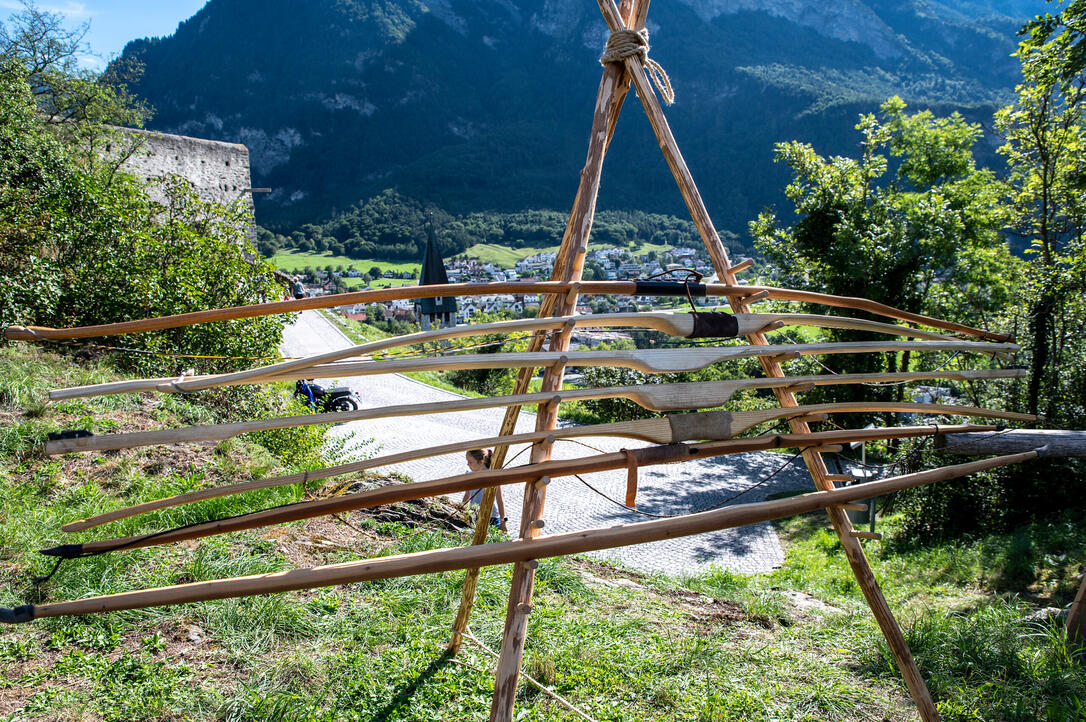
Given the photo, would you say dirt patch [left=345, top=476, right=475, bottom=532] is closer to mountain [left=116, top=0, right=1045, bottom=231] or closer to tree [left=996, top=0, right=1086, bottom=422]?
tree [left=996, top=0, right=1086, bottom=422]

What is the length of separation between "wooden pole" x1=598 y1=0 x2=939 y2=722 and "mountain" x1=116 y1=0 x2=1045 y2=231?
58.4 m

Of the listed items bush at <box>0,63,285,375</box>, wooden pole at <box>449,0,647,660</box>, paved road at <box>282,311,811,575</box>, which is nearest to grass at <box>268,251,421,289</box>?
paved road at <box>282,311,811,575</box>

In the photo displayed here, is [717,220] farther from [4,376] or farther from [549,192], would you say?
[4,376]

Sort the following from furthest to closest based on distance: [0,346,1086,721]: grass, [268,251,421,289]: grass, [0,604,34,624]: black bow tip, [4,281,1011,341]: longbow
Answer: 1. [268,251,421,289]: grass
2. [0,346,1086,721]: grass
3. [4,281,1011,341]: longbow
4. [0,604,34,624]: black bow tip

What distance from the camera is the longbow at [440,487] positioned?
1447mm

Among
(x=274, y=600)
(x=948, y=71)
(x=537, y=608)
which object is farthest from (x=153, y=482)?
(x=948, y=71)

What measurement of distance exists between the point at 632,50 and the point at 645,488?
373 inches

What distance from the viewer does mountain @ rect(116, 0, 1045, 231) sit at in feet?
242

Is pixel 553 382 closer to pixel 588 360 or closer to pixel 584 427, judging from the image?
pixel 588 360

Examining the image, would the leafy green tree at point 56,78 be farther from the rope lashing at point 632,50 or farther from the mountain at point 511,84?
the mountain at point 511,84

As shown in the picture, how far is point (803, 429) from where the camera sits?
2486 mm

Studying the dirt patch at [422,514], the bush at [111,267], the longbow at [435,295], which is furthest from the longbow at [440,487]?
the bush at [111,267]

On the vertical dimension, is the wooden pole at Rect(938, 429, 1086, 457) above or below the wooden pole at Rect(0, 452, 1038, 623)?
above

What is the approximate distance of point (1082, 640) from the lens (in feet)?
10.6
